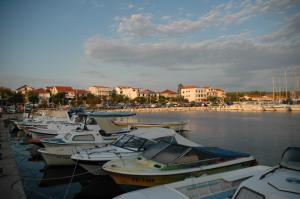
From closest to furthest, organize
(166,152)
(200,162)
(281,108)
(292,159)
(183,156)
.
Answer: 1. (292,159)
2. (183,156)
3. (200,162)
4. (166,152)
5. (281,108)

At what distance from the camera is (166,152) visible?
9.99 meters

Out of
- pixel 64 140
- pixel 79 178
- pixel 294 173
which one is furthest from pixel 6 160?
pixel 294 173

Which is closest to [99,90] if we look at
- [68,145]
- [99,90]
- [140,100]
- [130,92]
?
[99,90]

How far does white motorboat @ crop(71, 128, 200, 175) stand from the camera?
11.7 m

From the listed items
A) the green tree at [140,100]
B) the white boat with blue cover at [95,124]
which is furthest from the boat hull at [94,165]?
the green tree at [140,100]

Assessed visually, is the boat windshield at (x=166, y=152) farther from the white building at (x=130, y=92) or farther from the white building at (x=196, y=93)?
the white building at (x=130, y=92)

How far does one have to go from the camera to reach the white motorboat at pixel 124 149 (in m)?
11.7

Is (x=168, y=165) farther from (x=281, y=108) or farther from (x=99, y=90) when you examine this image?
(x=99, y=90)

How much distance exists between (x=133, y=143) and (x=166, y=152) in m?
3.37

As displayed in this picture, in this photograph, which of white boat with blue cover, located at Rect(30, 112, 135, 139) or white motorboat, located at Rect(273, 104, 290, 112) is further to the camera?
white motorboat, located at Rect(273, 104, 290, 112)

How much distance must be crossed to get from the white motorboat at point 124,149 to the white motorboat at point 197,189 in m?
4.91

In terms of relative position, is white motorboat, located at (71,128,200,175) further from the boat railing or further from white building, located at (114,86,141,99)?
white building, located at (114,86,141,99)

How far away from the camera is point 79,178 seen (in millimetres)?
12969

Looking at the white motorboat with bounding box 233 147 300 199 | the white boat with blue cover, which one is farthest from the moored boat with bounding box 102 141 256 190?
the white boat with blue cover
